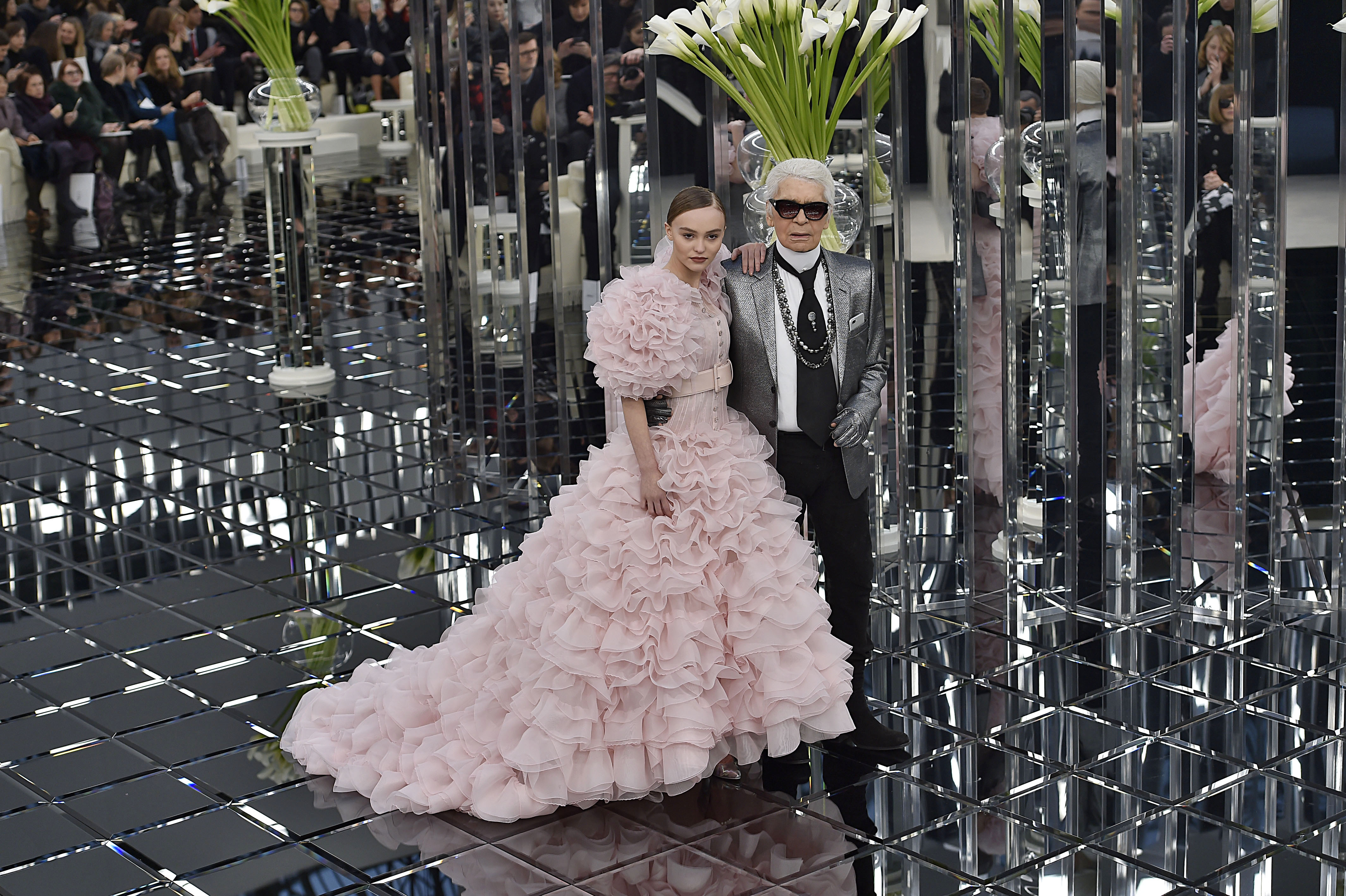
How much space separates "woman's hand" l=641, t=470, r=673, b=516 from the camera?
390 cm

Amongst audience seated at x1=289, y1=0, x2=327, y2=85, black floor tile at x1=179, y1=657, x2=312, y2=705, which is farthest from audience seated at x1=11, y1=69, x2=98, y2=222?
black floor tile at x1=179, y1=657, x2=312, y2=705

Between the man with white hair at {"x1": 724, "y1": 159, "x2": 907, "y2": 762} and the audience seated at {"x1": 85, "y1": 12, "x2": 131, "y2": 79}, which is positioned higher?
the audience seated at {"x1": 85, "y1": 12, "x2": 131, "y2": 79}

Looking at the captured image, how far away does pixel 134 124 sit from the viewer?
45.6ft

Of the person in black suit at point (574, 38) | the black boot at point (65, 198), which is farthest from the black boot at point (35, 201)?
the person in black suit at point (574, 38)

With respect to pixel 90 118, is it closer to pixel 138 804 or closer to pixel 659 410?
pixel 138 804

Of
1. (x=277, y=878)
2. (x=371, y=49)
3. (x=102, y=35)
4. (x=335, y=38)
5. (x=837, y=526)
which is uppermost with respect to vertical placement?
(x=335, y=38)

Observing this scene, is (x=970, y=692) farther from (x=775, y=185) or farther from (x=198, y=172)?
(x=198, y=172)

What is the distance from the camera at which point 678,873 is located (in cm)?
359

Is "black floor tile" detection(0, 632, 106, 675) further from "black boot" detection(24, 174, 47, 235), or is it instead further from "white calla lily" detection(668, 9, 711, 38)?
"black boot" detection(24, 174, 47, 235)

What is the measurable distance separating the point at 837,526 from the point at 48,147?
1071cm

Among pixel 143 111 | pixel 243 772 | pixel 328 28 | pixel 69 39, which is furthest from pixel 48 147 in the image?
pixel 243 772

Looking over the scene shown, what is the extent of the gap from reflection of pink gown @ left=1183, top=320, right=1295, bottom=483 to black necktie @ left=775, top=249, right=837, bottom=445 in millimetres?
1398

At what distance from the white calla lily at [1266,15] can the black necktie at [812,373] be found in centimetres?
159

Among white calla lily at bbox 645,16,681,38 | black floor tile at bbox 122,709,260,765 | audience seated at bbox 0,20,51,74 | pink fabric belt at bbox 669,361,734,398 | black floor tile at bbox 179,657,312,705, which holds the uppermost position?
audience seated at bbox 0,20,51,74
